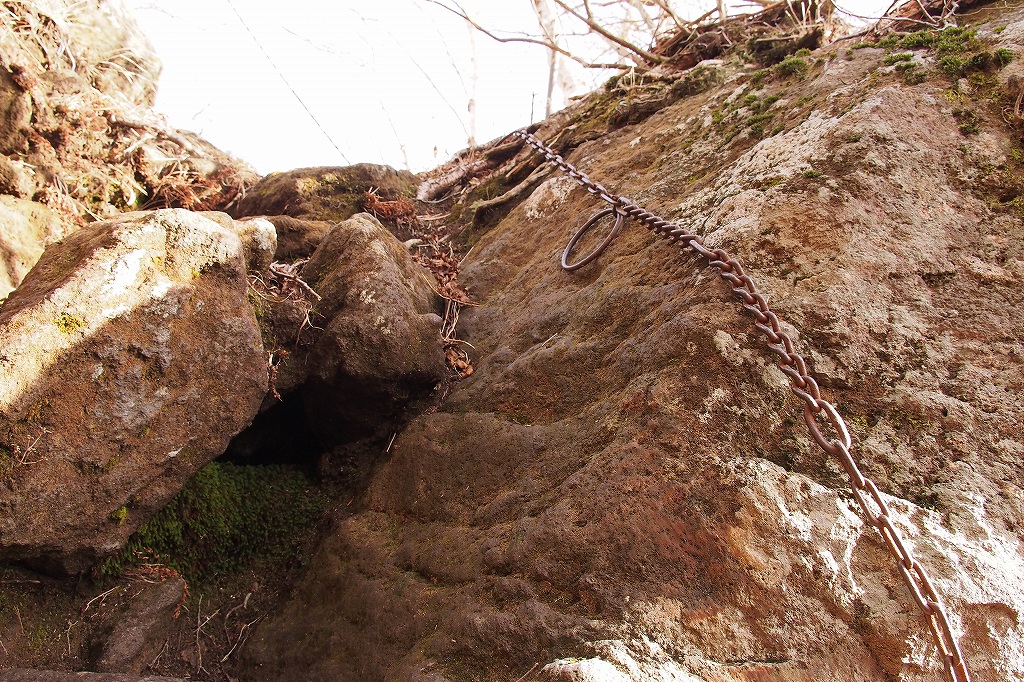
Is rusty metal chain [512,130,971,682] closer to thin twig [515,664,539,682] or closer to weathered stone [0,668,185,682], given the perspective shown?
thin twig [515,664,539,682]

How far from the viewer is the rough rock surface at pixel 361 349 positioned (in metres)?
2.73

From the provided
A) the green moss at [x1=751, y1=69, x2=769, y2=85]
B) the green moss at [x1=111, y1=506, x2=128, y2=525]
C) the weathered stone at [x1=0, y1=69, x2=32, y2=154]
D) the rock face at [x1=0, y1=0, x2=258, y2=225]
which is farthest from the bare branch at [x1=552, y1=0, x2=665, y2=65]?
the green moss at [x1=111, y1=506, x2=128, y2=525]

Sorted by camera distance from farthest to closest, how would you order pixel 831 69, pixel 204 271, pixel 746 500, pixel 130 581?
pixel 831 69 < pixel 204 271 < pixel 130 581 < pixel 746 500

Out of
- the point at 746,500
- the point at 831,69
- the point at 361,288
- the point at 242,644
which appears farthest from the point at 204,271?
the point at 831,69

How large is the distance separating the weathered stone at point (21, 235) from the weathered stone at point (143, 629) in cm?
143

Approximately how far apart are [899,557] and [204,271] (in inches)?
103

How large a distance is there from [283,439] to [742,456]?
2.38m

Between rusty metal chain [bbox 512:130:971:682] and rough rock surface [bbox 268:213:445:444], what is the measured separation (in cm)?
122

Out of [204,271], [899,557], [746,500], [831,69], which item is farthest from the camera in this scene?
[831,69]

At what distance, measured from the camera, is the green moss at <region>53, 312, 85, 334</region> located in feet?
6.81

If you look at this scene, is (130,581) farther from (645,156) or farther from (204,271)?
(645,156)

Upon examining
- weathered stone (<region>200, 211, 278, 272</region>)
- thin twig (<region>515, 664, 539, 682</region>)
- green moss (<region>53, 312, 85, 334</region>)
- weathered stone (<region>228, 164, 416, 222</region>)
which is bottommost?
thin twig (<region>515, 664, 539, 682</region>)

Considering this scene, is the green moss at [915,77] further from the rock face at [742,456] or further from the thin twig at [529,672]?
the thin twig at [529,672]

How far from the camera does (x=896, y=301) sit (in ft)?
6.56
